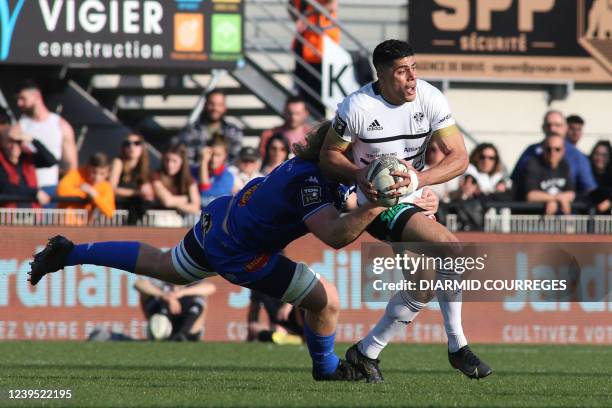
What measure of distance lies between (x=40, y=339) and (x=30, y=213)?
4.31 ft

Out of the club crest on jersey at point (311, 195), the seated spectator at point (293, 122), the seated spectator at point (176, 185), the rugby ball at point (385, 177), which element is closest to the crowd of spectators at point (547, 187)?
the seated spectator at point (293, 122)

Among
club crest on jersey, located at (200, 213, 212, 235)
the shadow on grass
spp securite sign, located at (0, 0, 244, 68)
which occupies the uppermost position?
spp securite sign, located at (0, 0, 244, 68)

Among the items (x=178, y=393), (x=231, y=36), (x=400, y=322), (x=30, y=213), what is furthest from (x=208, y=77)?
(x=178, y=393)

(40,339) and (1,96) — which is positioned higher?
(1,96)

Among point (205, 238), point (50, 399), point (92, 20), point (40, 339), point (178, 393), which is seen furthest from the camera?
point (92, 20)

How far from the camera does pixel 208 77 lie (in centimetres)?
1967

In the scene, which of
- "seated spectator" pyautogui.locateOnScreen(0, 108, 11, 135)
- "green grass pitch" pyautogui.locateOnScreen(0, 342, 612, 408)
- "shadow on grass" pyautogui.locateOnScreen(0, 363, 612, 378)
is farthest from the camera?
"seated spectator" pyautogui.locateOnScreen(0, 108, 11, 135)

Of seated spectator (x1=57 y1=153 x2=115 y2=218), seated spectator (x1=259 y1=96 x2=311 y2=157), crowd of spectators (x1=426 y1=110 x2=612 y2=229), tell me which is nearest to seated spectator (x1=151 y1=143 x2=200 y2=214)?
seated spectator (x1=57 y1=153 x2=115 y2=218)

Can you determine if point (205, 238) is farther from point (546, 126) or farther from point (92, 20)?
point (92, 20)

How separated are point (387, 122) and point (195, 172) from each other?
277 inches

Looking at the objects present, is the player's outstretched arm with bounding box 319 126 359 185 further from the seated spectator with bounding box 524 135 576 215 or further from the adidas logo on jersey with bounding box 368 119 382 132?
the seated spectator with bounding box 524 135 576 215

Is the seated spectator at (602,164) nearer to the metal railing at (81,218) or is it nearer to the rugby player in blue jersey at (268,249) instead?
the metal railing at (81,218)

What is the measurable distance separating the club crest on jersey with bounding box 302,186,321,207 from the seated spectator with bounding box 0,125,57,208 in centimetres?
684

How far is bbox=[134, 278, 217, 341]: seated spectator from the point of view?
1422cm
